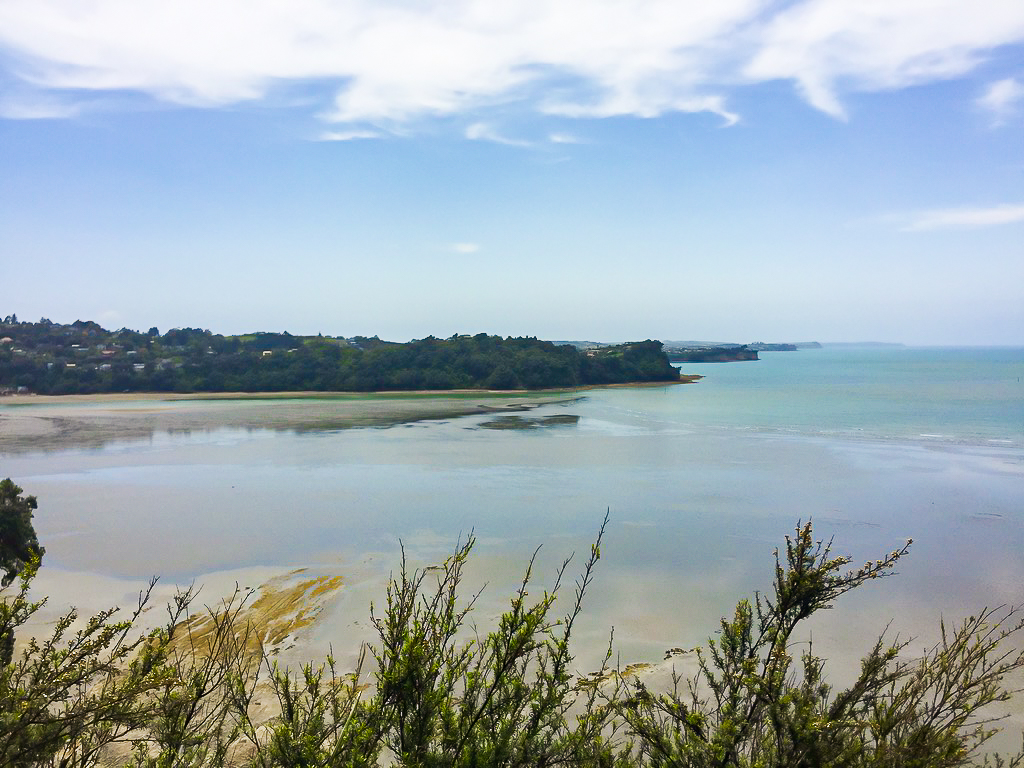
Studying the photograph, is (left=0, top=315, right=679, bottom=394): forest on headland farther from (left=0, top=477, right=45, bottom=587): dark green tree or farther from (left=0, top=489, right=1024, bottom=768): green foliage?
(left=0, top=489, right=1024, bottom=768): green foliage

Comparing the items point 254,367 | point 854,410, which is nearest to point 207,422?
point 254,367

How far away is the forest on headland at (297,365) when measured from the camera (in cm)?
5575

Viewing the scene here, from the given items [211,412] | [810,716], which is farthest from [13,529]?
[211,412]

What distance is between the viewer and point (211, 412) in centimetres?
4241

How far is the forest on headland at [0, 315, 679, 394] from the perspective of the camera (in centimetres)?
5575

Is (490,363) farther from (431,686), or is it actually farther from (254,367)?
(431,686)

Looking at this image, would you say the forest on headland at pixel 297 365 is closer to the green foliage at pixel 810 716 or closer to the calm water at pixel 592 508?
the calm water at pixel 592 508

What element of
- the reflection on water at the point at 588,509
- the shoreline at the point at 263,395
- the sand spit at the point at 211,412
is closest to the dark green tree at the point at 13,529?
the reflection on water at the point at 588,509

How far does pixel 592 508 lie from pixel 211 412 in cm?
3231

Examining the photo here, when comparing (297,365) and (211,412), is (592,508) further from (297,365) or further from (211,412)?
(297,365)

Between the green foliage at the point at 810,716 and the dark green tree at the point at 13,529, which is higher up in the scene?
the green foliage at the point at 810,716

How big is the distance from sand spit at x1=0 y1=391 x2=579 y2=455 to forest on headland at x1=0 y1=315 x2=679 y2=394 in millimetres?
2426

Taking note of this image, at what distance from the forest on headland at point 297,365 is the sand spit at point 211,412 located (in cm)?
243

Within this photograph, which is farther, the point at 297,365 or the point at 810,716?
the point at 297,365
